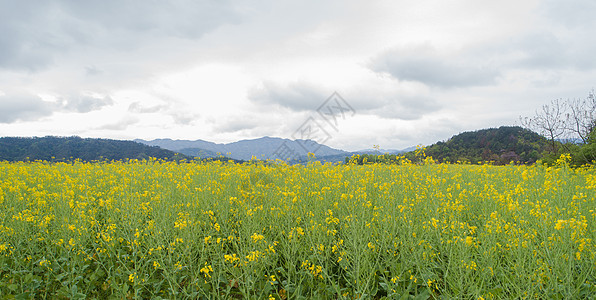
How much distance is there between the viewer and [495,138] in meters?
40.7

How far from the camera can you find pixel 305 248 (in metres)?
3.57

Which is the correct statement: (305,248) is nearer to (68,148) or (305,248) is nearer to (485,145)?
(485,145)

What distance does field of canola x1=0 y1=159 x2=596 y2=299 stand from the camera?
292 centimetres

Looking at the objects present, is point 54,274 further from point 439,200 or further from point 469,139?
point 469,139

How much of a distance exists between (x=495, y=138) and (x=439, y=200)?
45440 mm

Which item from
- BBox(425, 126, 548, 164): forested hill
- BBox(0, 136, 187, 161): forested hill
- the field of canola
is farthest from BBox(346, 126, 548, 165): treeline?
BBox(0, 136, 187, 161): forested hill

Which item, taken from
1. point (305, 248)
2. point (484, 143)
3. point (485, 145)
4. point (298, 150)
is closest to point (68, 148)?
point (298, 150)

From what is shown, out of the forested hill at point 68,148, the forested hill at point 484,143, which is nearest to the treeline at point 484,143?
the forested hill at point 484,143

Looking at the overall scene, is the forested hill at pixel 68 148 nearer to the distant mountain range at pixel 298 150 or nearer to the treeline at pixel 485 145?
the distant mountain range at pixel 298 150

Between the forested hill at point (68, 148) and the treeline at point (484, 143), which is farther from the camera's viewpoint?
the forested hill at point (68, 148)

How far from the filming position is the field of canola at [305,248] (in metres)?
2.92

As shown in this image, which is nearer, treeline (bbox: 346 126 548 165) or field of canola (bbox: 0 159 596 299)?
field of canola (bbox: 0 159 596 299)

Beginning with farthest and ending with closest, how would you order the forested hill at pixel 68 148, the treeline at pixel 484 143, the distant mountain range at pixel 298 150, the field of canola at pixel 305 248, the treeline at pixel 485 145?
the forested hill at pixel 68 148 < the treeline at pixel 484 143 < the treeline at pixel 485 145 < the distant mountain range at pixel 298 150 < the field of canola at pixel 305 248

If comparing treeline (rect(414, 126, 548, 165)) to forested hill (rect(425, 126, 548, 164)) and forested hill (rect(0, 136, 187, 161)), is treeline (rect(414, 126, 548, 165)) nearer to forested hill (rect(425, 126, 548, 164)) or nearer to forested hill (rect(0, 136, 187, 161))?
forested hill (rect(425, 126, 548, 164))
